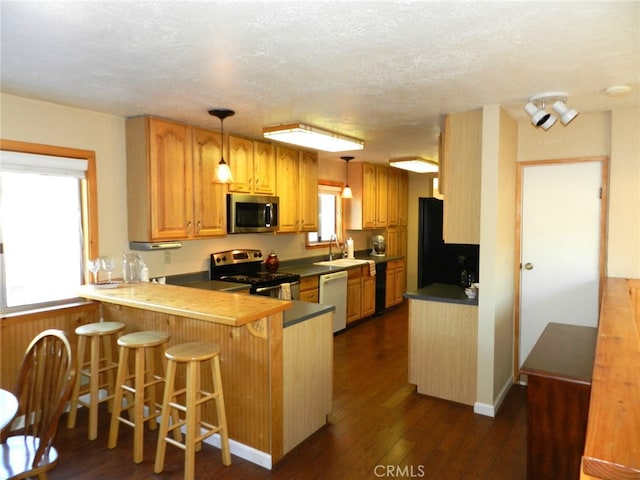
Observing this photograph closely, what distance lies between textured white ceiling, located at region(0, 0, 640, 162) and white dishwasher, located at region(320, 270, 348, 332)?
2.40 meters

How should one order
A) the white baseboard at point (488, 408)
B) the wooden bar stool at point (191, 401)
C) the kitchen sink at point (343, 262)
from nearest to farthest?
1. the wooden bar stool at point (191, 401)
2. the white baseboard at point (488, 408)
3. the kitchen sink at point (343, 262)

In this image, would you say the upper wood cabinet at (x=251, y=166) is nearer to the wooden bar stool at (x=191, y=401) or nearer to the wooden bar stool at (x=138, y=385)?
the wooden bar stool at (x=138, y=385)

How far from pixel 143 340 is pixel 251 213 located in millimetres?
2034

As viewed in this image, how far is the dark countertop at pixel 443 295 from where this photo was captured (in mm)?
3365

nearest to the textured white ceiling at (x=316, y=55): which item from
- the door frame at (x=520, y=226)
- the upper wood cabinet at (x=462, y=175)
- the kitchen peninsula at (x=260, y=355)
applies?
the upper wood cabinet at (x=462, y=175)

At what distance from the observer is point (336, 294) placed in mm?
5371

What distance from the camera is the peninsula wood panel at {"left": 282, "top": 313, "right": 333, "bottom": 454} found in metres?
2.67

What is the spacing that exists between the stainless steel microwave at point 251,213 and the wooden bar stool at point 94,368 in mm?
1540

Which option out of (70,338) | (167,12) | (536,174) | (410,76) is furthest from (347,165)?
(167,12)

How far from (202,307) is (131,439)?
119 cm

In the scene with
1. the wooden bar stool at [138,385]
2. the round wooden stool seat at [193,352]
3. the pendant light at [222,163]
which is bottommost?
the wooden bar stool at [138,385]

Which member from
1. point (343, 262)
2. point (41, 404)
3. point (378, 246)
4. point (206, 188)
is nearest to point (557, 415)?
point (41, 404)

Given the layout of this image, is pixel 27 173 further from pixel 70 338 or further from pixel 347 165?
pixel 347 165

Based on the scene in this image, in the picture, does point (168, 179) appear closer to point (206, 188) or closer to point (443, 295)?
point (206, 188)
